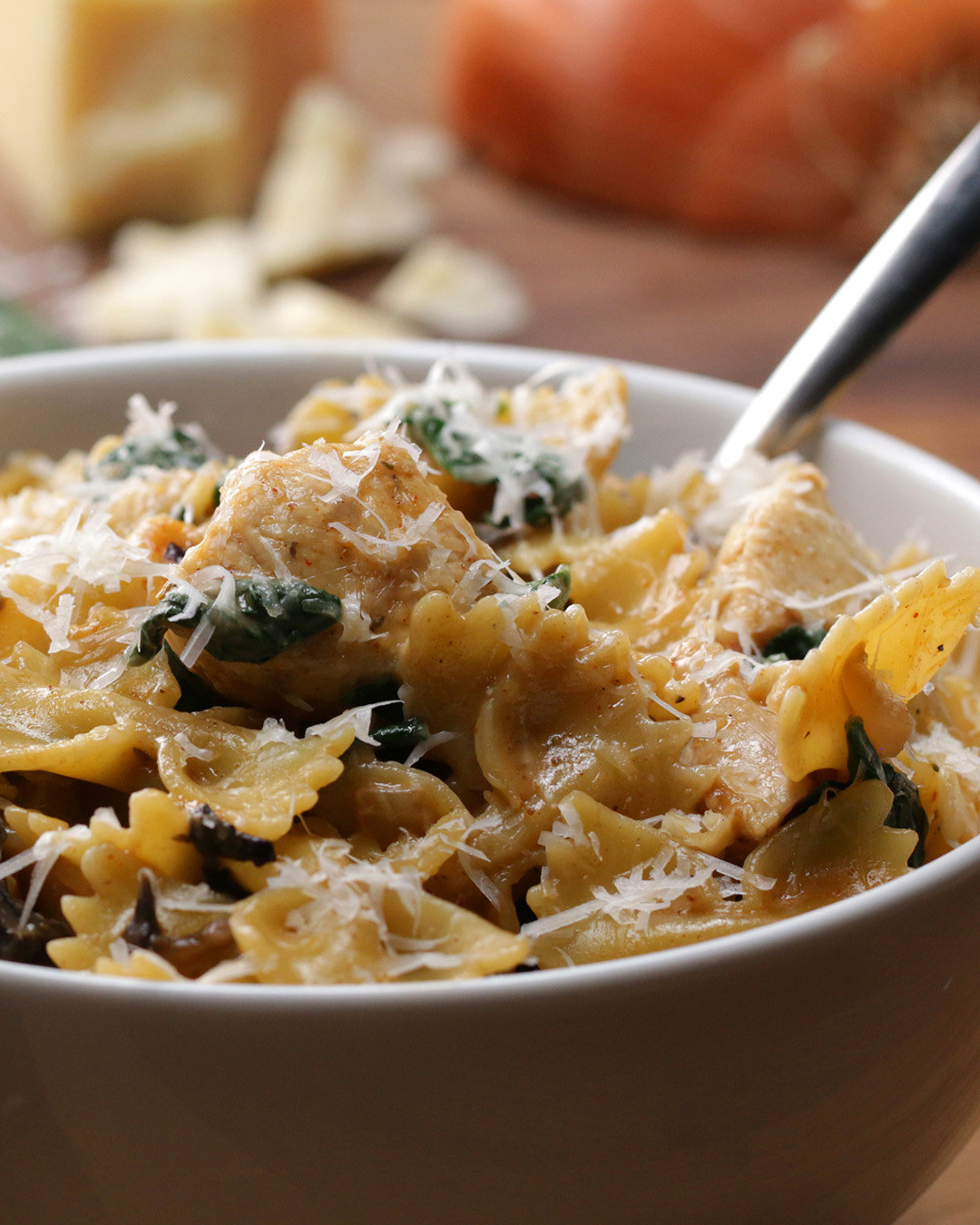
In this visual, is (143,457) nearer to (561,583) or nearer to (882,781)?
(561,583)

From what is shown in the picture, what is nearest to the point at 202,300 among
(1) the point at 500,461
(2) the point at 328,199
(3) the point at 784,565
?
(2) the point at 328,199

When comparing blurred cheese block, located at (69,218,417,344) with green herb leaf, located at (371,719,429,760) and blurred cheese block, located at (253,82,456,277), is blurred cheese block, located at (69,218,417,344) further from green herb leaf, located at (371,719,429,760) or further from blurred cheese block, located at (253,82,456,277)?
green herb leaf, located at (371,719,429,760)

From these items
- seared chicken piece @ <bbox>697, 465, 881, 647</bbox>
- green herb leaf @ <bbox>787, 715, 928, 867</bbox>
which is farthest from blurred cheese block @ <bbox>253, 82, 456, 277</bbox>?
green herb leaf @ <bbox>787, 715, 928, 867</bbox>

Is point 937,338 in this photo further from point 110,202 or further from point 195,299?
point 110,202

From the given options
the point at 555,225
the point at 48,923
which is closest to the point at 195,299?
the point at 555,225

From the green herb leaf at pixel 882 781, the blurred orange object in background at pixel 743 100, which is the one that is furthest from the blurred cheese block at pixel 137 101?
the green herb leaf at pixel 882 781

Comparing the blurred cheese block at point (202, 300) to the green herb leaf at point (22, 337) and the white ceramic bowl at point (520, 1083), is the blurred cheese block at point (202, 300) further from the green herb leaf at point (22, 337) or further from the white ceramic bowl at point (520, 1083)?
the white ceramic bowl at point (520, 1083)
